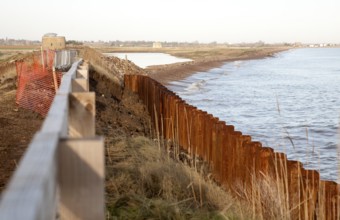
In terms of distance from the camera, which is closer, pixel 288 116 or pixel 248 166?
pixel 248 166

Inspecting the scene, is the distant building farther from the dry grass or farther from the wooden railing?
the wooden railing

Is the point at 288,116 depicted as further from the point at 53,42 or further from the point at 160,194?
the point at 53,42

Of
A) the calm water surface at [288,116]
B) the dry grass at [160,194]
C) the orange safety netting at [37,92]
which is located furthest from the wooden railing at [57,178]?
the orange safety netting at [37,92]

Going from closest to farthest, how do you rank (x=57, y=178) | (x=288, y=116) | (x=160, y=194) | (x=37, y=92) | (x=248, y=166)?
1. (x=57, y=178)
2. (x=160, y=194)
3. (x=248, y=166)
4. (x=37, y=92)
5. (x=288, y=116)

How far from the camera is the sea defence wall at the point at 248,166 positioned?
536cm

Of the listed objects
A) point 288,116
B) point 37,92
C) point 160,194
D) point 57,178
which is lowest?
point 288,116

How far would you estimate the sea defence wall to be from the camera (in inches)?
211

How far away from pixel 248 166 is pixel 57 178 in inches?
201

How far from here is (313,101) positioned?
2978cm

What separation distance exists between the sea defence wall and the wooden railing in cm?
308

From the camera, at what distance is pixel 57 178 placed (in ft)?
6.34

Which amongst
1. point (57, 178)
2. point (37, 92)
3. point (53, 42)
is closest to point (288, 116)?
point (37, 92)

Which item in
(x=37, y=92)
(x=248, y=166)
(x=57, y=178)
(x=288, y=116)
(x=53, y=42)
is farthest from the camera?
(x=53, y=42)

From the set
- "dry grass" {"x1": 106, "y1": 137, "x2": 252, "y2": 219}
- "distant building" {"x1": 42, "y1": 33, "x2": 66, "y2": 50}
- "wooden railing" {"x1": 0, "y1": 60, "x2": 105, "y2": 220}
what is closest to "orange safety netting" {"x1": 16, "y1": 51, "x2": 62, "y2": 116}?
"dry grass" {"x1": 106, "y1": 137, "x2": 252, "y2": 219}
